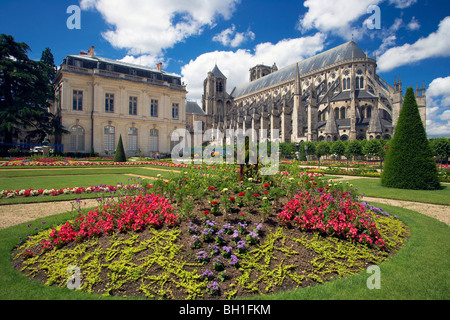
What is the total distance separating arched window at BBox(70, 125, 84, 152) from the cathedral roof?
1588 inches

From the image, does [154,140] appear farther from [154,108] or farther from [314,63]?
[314,63]

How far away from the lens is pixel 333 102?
140 ft

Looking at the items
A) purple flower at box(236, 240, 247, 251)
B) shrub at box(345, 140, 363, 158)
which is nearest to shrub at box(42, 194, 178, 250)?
purple flower at box(236, 240, 247, 251)

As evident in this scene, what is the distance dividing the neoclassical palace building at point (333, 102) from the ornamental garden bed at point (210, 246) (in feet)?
122

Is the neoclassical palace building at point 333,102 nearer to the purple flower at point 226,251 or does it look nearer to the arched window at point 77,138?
the arched window at point 77,138

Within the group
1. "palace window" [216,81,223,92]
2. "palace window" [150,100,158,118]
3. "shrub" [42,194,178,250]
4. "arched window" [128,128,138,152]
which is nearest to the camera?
"shrub" [42,194,178,250]

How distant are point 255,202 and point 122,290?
9.43 feet

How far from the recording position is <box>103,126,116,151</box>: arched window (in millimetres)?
31078

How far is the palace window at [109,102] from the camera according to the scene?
3148 centimetres

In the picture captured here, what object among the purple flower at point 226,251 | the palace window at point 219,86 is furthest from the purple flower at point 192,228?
→ the palace window at point 219,86

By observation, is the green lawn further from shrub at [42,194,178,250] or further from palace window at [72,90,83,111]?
palace window at [72,90,83,111]

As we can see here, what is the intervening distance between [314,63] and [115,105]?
42.5 metres

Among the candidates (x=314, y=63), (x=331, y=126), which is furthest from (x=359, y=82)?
(x=314, y=63)
